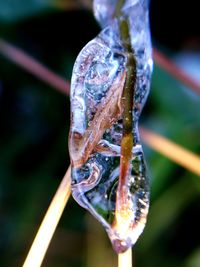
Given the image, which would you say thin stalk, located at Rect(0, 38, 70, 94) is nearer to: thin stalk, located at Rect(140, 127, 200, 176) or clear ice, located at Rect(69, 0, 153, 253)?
thin stalk, located at Rect(140, 127, 200, 176)

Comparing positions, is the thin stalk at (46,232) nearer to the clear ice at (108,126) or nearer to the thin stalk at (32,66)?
the clear ice at (108,126)

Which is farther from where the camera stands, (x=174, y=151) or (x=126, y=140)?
(x=174, y=151)

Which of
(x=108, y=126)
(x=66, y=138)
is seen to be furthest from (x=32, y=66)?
(x=108, y=126)

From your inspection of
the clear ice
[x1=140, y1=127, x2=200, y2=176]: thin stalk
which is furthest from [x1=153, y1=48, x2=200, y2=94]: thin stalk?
the clear ice

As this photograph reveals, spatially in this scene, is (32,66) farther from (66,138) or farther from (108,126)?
(108,126)

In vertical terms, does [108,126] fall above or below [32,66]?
above

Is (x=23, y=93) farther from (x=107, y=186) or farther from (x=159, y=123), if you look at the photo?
(x=107, y=186)
